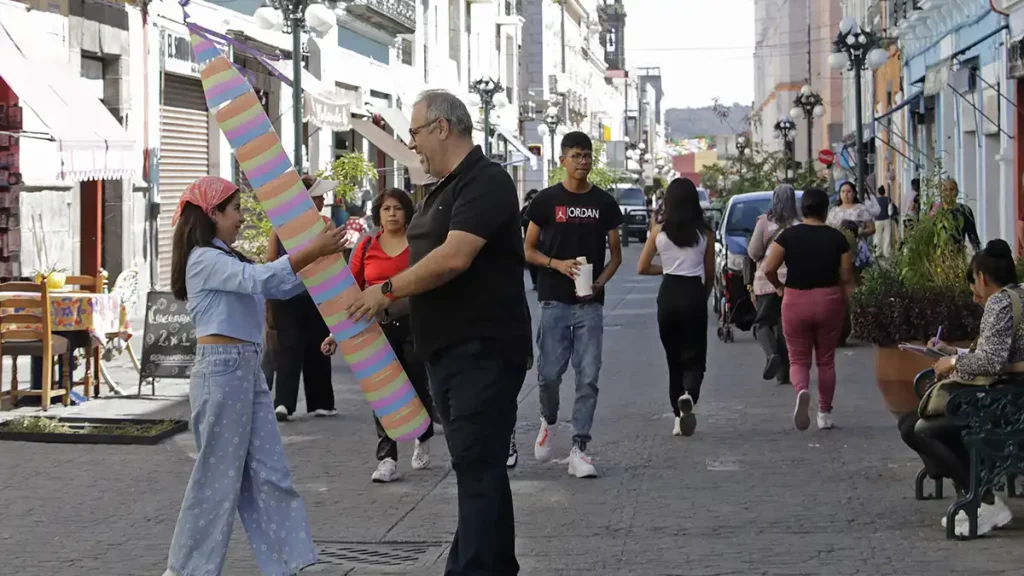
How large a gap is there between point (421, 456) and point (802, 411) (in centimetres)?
279

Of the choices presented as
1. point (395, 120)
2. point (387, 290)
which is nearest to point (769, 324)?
point (387, 290)

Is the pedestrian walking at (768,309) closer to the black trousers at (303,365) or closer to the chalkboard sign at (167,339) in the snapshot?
the black trousers at (303,365)

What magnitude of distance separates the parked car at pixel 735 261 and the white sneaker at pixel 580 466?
8.00 meters

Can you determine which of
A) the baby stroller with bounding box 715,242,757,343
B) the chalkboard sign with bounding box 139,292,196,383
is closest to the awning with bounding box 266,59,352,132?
the baby stroller with bounding box 715,242,757,343

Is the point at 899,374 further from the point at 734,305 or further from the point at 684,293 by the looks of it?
the point at 734,305

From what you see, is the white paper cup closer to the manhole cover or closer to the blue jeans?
the blue jeans

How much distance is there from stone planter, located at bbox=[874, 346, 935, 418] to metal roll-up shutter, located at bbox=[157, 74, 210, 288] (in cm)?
1677

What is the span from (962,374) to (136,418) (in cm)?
663

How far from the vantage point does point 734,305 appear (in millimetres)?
18719

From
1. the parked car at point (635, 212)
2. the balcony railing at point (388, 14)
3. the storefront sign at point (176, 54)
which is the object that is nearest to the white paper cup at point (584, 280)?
the storefront sign at point (176, 54)

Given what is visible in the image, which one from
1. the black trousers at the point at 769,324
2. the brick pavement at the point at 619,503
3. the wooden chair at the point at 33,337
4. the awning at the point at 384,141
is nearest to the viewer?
the brick pavement at the point at 619,503

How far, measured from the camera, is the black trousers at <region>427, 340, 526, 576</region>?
5785mm

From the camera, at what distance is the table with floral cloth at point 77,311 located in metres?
12.8

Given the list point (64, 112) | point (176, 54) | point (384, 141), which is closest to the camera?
point (64, 112)
